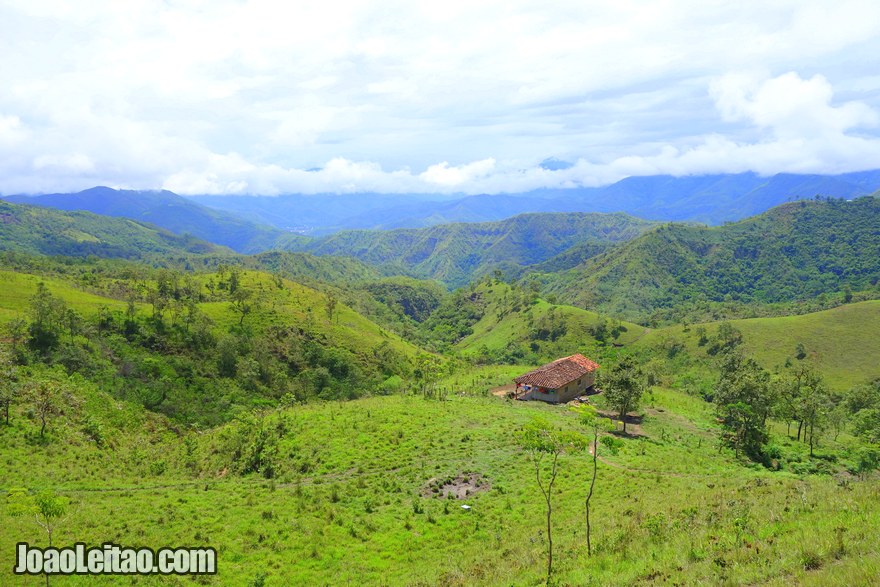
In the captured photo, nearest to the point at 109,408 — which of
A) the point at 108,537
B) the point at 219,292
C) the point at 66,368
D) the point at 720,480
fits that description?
the point at 66,368

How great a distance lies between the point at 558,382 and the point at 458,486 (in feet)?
99.6

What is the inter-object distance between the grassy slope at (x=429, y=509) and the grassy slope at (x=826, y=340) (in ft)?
301

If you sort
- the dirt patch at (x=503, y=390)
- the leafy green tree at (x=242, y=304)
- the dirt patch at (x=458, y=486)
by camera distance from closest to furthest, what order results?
the dirt patch at (x=458, y=486) < the dirt patch at (x=503, y=390) < the leafy green tree at (x=242, y=304)

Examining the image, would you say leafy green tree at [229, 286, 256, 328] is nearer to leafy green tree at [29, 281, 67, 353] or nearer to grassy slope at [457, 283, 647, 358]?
leafy green tree at [29, 281, 67, 353]

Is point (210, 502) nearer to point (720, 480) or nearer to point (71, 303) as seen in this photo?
point (720, 480)

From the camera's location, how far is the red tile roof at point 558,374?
178 feet

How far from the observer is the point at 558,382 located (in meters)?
54.0

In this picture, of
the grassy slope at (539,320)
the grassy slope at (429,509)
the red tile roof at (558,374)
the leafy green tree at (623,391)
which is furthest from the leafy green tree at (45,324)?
the grassy slope at (539,320)

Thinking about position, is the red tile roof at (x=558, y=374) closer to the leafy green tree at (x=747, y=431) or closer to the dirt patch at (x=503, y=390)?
the dirt patch at (x=503, y=390)

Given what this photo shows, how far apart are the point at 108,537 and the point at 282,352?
56588 mm

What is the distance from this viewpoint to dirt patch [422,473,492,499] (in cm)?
2570

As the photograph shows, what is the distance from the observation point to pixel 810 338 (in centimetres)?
11175

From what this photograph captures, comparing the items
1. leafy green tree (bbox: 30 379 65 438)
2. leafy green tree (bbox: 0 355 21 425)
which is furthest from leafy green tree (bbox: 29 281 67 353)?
leafy green tree (bbox: 30 379 65 438)

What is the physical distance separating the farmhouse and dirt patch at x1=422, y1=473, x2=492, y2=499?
28149 mm
